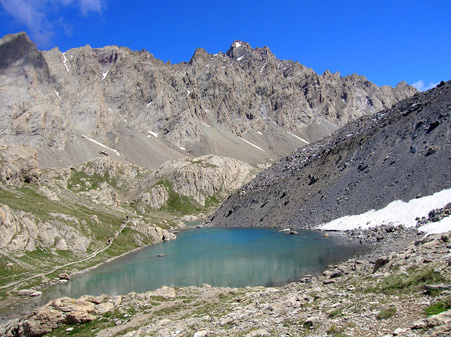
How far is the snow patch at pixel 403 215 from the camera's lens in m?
58.6

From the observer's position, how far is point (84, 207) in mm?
99875

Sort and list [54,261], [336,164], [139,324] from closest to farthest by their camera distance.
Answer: [139,324]
[54,261]
[336,164]

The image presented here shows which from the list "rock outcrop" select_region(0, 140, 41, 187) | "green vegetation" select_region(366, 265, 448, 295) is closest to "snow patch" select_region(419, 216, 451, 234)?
"green vegetation" select_region(366, 265, 448, 295)

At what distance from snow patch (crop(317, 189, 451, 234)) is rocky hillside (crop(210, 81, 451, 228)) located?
1981 mm

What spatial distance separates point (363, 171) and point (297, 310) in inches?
2828

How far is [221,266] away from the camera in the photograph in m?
58.2

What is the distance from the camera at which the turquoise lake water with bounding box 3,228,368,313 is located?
48016mm

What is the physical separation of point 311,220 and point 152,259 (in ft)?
125

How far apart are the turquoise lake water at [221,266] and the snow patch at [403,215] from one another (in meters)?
6.61

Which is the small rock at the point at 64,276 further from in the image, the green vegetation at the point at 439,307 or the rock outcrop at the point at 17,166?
the green vegetation at the point at 439,307

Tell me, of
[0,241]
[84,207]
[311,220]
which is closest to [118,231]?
[84,207]

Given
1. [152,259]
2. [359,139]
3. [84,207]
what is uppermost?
[359,139]

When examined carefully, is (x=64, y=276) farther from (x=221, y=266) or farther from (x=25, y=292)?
(x=221, y=266)

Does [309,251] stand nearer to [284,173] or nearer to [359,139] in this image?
[359,139]
